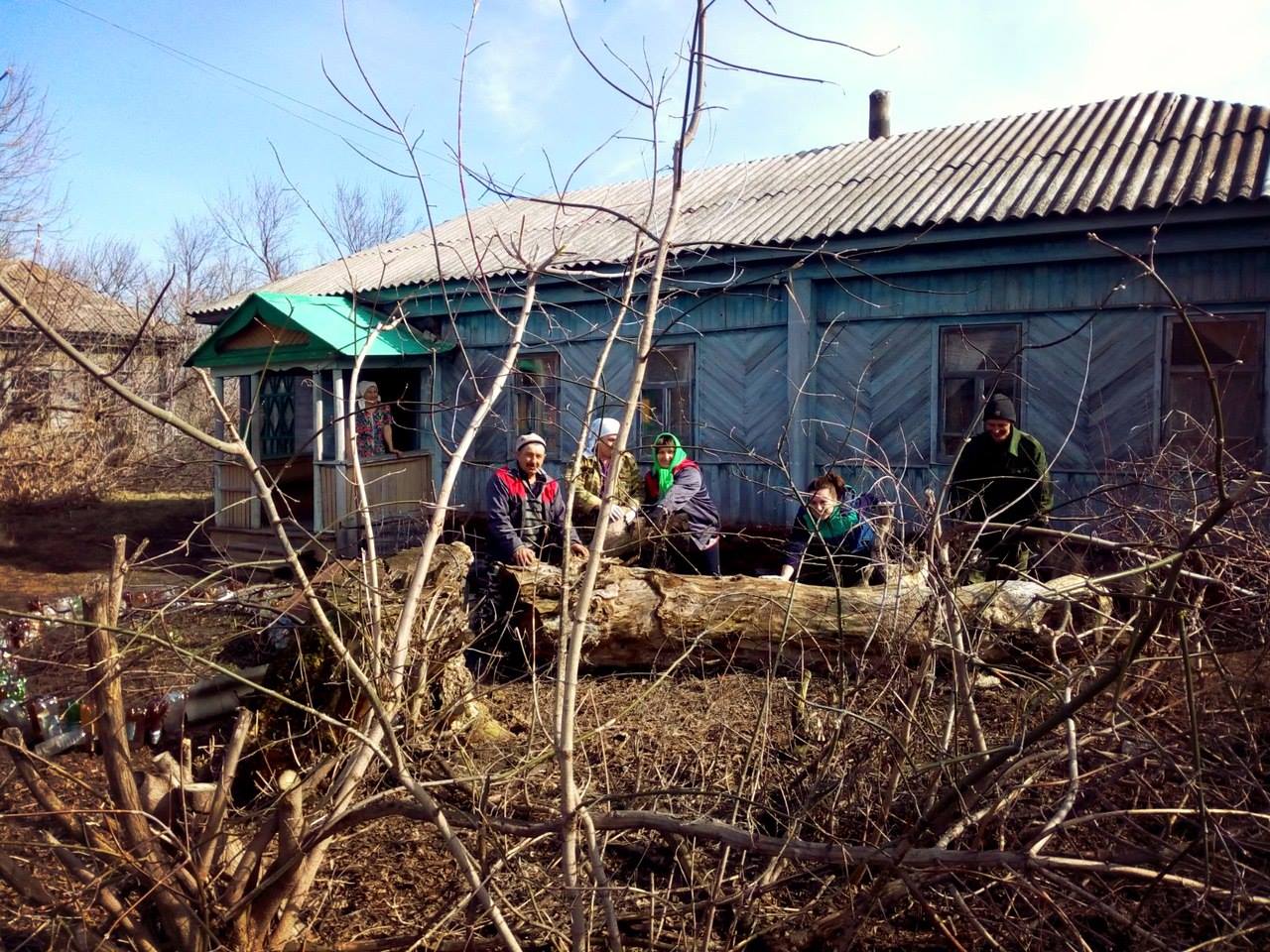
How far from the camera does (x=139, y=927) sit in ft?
8.46

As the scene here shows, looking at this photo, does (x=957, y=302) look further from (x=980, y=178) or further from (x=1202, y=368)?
(x=1202, y=368)

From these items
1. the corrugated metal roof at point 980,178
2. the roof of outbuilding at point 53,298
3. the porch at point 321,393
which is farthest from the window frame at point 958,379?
the roof of outbuilding at point 53,298

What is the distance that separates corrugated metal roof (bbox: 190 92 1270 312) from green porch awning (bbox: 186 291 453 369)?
736mm

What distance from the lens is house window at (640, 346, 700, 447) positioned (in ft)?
33.7

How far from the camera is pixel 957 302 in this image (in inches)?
332

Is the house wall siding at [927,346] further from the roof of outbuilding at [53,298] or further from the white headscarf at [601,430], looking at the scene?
the roof of outbuilding at [53,298]

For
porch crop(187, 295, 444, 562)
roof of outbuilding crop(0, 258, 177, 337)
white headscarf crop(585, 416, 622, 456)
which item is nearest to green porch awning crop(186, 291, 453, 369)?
porch crop(187, 295, 444, 562)

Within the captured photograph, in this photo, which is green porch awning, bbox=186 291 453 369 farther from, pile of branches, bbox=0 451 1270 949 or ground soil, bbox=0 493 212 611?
pile of branches, bbox=0 451 1270 949

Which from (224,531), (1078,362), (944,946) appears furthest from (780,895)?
(224,531)

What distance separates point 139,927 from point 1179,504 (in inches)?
209

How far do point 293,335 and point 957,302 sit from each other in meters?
7.86

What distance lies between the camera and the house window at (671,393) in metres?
10.3

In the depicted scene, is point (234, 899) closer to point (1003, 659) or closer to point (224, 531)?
point (1003, 659)

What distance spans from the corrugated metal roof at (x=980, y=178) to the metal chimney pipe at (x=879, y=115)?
1.34 meters
